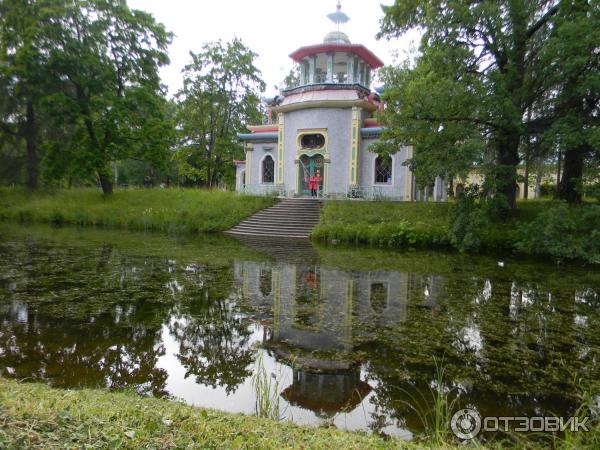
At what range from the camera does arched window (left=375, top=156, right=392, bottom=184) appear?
2236 cm

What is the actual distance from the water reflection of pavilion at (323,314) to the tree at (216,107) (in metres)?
20.2

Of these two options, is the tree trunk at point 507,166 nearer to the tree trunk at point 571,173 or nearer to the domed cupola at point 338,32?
the tree trunk at point 571,173

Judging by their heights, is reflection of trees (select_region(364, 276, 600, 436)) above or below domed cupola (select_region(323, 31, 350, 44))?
below

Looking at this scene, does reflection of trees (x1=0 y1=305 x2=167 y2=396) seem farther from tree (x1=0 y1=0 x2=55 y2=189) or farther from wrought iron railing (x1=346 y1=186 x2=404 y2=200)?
tree (x1=0 y1=0 x2=55 y2=189)

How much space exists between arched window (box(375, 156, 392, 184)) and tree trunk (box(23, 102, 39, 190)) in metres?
20.4

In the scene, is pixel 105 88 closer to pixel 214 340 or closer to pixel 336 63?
pixel 336 63

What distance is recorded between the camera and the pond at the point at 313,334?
14.1ft

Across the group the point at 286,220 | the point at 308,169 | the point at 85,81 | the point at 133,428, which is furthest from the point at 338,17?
the point at 133,428

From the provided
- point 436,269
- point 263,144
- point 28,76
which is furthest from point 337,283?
point 28,76

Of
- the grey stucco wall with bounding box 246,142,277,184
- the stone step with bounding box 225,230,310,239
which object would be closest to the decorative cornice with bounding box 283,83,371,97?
the grey stucco wall with bounding box 246,142,277,184

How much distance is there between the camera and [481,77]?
50.6 feet

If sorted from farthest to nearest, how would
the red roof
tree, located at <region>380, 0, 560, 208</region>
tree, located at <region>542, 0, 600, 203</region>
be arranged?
1. the red roof
2. tree, located at <region>380, 0, 560, 208</region>
3. tree, located at <region>542, 0, 600, 203</region>

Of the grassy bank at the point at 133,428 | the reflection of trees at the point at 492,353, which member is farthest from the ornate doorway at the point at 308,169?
the grassy bank at the point at 133,428

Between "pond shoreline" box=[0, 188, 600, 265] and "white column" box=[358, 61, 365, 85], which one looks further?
"white column" box=[358, 61, 365, 85]
